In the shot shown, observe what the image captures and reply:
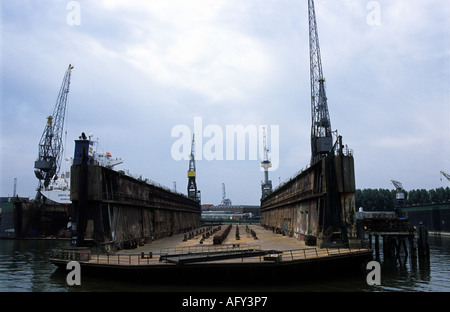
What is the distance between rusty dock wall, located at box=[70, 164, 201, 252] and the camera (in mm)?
31781

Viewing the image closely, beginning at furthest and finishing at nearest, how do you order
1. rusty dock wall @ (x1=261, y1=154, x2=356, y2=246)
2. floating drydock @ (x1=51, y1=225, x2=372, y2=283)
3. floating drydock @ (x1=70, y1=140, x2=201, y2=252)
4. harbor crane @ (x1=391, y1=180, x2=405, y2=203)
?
harbor crane @ (x1=391, y1=180, x2=405, y2=203)
rusty dock wall @ (x1=261, y1=154, x2=356, y2=246)
floating drydock @ (x1=70, y1=140, x2=201, y2=252)
floating drydock @ (x1=51, y1=225, x2=372, y2=283)

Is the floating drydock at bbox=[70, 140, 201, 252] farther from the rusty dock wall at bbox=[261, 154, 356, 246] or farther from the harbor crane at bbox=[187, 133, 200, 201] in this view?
the harbor crane at bbox=[187, 133, 200, 201]

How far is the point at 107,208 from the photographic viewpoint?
33812mm

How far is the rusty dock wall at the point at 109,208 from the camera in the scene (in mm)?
31781

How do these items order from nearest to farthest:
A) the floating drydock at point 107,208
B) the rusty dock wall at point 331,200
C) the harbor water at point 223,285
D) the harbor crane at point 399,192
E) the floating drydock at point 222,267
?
the harbor water at point 223,285
the floating drydock at point 222,267
the floating drydock at point 107,208
the rusty dock wall at point 331,200
the harbor crane at point 399,192

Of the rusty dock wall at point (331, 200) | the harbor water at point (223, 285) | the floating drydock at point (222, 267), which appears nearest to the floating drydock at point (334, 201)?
the rusty dock wall at point (331, 200)

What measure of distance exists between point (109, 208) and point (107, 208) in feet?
0.83

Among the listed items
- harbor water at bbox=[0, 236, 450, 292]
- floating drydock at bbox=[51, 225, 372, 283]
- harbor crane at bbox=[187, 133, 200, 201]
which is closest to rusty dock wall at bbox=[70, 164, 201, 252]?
harbor water at bbox=[0, 236, 450, 292]

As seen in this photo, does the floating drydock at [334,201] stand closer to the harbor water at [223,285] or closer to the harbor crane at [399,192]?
the harbor water at [223,285]

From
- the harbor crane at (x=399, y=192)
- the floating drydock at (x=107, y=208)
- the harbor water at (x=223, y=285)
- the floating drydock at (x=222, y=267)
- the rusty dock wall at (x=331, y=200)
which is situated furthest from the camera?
the harbor crane at (x=399, y=192)

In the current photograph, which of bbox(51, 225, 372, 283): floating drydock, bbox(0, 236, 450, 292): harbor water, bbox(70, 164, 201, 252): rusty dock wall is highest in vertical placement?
bbox(70, 164, 201, 252): rusty dock wall

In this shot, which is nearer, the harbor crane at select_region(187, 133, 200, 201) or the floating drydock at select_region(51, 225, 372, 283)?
the floating drydock at select_region(51, 225, 372, 283)
